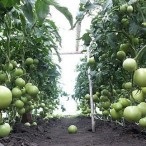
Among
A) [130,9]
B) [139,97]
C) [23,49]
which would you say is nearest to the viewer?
[139,97]

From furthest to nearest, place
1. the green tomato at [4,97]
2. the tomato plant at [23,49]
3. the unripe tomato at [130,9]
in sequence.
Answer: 1. the unripe tomato at [130,9]
2. the tomato plant at [23,49]
3. the green tomato at [4,97]

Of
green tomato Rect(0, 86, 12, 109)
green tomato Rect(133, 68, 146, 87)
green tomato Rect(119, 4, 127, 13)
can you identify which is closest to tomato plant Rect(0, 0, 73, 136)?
green tomato Rect(0, 86, 12, 109)

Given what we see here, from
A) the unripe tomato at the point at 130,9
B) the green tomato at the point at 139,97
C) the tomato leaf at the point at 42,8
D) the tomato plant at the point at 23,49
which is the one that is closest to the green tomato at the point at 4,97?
the tomato plant at the point at 23,49

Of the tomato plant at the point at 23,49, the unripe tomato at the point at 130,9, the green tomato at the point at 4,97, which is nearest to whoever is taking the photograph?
the green tomato at the point at 4,97

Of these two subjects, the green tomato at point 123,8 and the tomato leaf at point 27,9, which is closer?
the tomato leaf at point 27,9

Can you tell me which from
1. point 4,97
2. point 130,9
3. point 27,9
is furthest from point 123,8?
point 4,97

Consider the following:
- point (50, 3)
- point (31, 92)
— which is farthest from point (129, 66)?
point (31, 92)

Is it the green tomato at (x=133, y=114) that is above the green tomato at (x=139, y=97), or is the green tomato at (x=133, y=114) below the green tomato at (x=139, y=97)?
below

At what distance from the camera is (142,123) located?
0.98 meters

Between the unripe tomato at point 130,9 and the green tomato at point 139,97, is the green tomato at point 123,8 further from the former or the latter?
the green tomato at point 139,97

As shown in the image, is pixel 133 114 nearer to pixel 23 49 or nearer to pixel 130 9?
pixel 130 9

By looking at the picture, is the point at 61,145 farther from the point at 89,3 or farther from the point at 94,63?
→ the point at 89,3

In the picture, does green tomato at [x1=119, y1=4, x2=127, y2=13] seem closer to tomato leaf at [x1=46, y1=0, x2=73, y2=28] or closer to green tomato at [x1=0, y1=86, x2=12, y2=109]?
tomato leaf at [x1=46, y1=0, x2=73, y2=28]

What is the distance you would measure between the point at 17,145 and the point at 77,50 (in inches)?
315
